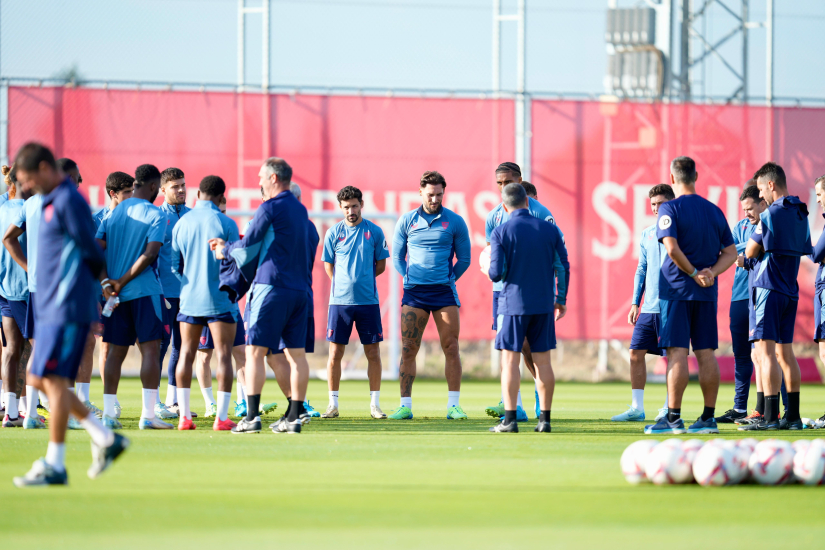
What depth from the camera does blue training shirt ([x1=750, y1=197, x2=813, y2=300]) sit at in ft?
29.3

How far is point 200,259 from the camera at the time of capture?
8336 mm

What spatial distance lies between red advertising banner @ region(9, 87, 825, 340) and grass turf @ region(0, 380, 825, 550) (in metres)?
9.59

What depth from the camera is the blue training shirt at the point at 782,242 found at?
8.94 m

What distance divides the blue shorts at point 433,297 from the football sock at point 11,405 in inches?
155

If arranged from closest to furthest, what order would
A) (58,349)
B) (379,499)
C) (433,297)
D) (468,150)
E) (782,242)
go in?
(379,499) → (58,349) → (782,242) → (433,297) → (468,150)

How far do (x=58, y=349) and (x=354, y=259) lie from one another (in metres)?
5.06

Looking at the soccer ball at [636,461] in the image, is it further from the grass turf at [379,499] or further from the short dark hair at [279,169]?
the short dark hair at [279,169]

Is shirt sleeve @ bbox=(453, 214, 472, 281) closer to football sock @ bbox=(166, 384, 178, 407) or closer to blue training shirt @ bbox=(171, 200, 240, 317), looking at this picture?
blue training shirt @ bbox=(171, 200, 240, 317)

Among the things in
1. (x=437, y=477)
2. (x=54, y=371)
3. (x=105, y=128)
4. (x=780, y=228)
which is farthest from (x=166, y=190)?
(x=105, y=128)

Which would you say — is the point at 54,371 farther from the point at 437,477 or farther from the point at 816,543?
the point at 816,543

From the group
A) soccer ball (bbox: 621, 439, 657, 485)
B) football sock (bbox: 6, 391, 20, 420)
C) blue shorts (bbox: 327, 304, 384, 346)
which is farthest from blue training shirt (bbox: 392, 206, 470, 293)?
soccer ball (bbox: 621, 439, 657, 485)

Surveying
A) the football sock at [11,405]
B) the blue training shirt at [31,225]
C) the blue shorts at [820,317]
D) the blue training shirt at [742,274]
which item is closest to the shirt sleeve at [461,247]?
the blue training shirt at [742,274]

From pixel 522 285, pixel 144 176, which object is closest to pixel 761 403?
pixel 522 285

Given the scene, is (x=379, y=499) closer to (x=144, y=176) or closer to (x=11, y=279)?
(x=144, y=176)
